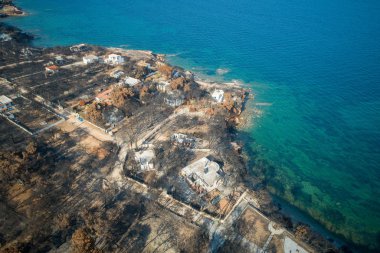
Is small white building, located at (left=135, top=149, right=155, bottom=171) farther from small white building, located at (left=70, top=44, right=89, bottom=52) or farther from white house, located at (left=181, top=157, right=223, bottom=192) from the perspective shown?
small white building, located at (left=70, top=44, right=89, bottom=52)

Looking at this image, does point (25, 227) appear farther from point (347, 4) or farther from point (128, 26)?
point (347, 4)

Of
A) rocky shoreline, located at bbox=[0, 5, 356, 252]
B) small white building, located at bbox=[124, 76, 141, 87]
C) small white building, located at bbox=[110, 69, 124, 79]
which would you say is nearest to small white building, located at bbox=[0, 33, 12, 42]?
rocky shoreline, located at bbox=[0, 5, 356, 252]

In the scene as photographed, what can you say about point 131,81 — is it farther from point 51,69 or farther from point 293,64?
point 293,64

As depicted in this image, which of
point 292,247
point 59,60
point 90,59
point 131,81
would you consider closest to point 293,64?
point 131,81

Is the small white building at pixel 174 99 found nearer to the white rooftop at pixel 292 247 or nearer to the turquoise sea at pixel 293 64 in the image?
the turquoise sea at pixel 293 64

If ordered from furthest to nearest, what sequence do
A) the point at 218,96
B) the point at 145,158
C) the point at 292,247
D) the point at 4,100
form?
the point at 218,96
the point at 4,100
the point at 145,158
the point at 292,247

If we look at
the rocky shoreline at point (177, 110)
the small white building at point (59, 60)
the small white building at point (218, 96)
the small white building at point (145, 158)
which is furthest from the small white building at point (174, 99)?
the small white building at point (59, 60)

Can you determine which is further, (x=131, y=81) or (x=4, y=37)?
(x=4, y=37)

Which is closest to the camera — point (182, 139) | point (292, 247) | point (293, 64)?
point (292, 247)
